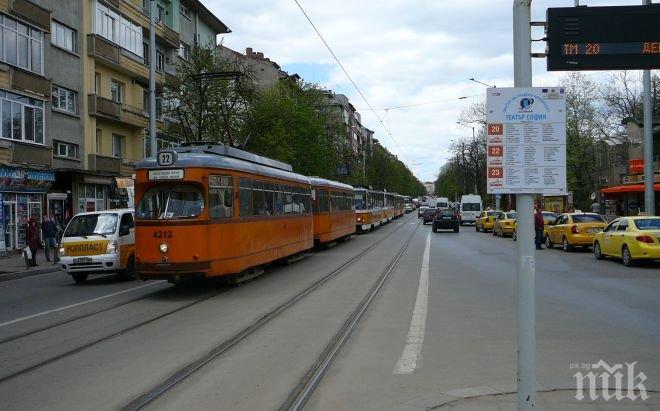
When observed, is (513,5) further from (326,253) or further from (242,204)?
(326,253)

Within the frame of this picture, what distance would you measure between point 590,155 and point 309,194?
37947 millimetres

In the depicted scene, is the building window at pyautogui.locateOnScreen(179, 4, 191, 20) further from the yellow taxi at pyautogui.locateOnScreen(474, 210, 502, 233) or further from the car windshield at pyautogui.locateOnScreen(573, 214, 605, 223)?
the car windshield at pyautogui.locateOnScreen(573, 214, 605, 223)

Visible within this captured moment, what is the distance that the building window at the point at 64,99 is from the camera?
3034 cm

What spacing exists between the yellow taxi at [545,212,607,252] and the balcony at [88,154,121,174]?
23.2 m

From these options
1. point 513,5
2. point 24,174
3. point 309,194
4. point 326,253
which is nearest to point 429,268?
point 309,194

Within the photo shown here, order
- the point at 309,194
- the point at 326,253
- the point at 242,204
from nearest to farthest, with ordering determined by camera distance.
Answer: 1. the point at 242,204
2. the point at 309,194
3. the point at 326,253

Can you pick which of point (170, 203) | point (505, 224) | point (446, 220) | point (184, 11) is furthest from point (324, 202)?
point (184, 11)

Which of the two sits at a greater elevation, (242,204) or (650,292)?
(242,204)

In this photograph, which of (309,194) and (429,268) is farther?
(309,194)

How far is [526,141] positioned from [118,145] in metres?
36.3

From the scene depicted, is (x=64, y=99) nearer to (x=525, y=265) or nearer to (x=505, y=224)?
(x=505, y=224)

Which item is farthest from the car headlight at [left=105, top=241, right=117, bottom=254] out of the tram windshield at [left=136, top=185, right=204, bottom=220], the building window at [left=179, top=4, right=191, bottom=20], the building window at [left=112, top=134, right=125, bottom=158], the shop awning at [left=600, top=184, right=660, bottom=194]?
the shop awning at [left=600, top=184, right=660, bottom=194]

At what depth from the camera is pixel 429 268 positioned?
17.8 metres

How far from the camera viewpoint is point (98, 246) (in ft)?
51.5
